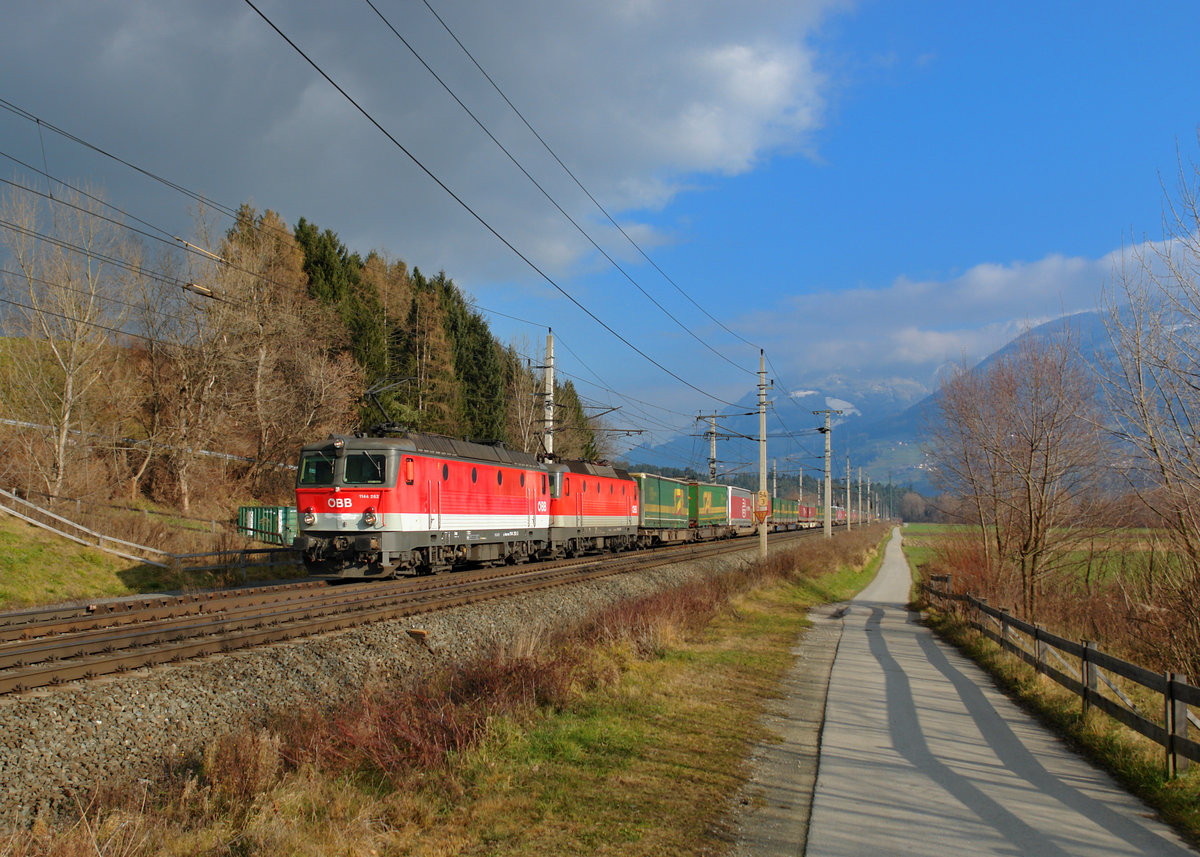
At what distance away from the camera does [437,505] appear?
18406mm

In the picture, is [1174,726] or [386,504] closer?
[1174,726]

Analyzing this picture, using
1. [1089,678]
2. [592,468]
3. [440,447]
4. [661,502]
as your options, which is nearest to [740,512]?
[661,502]

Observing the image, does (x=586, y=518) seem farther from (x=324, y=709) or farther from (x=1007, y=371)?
(x=324, y=709)

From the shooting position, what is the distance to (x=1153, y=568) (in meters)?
11.9

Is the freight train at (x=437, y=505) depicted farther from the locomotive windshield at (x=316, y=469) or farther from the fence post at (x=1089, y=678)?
the fence post at (x=1089, y=678)

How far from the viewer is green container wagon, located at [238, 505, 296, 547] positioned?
26.2m

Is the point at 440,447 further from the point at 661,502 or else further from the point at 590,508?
the point at 661,502

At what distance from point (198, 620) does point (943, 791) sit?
11.3 metres

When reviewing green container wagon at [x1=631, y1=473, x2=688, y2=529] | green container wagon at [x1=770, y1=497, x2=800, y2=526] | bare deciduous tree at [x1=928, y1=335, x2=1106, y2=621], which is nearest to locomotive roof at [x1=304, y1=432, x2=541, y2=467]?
green container wagon at [x1=631, y1=473, x2=688, y2=529]

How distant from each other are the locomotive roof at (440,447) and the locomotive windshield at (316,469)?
0.24 m

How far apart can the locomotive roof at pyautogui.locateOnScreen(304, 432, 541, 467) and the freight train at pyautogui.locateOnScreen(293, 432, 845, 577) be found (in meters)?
0.03

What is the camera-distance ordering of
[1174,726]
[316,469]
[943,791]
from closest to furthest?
1. [943,791]
2. [1174,726]
3. [316,469]

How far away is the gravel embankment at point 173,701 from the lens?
679 centimetres

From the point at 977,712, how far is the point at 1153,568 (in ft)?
17.4
